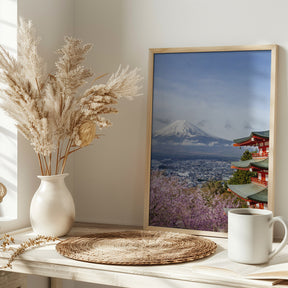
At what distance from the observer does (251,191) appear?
134cm

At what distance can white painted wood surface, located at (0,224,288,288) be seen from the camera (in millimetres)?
918

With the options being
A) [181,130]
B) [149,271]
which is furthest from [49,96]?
[149,271]

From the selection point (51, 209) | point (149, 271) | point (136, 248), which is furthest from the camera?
point (51, 209)

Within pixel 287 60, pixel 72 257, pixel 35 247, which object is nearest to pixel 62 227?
pixel 35 247

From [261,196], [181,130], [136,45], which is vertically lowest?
[261,196]

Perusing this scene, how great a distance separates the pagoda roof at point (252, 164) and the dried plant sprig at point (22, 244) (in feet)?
2.07

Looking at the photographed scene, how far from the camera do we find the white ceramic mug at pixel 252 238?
0.98m

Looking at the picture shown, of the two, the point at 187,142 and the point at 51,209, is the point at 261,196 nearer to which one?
the point at 187,142

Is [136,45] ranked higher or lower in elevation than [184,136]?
higher

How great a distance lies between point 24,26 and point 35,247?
25.7 inches

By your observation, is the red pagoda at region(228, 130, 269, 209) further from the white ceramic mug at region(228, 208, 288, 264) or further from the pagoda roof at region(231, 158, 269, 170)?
the white ceramic mug at region(228, 208, 288, 264)

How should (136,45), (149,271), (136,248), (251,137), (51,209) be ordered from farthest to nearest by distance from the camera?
(136,45)
(251,137)
(51,209)
(136,248)
(149,271)

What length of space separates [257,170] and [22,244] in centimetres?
77


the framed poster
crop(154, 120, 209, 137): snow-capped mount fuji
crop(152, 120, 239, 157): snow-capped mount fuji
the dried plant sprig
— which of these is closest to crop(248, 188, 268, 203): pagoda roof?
the framed poster
